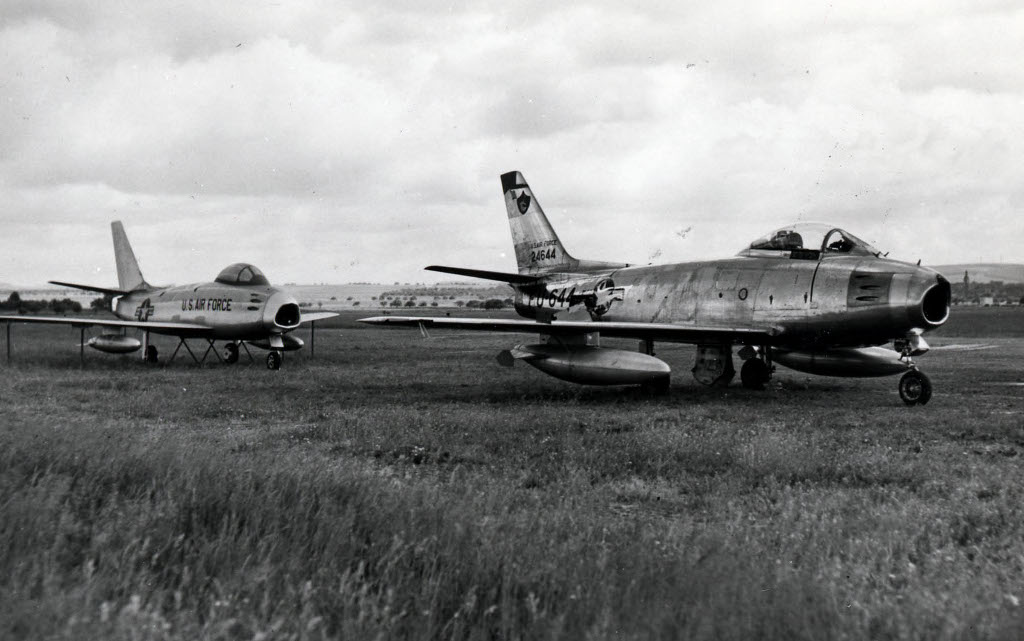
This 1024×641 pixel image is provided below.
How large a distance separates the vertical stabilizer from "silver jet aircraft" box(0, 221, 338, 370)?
239 inches

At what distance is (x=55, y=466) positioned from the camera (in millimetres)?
4836

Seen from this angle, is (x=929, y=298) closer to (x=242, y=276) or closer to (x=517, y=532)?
(x=517, y=532)

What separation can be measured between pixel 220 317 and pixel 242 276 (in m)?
1.32

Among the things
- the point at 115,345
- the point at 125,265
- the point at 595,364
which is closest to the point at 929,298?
the point at 595,364

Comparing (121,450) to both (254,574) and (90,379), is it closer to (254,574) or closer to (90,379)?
(254,574)

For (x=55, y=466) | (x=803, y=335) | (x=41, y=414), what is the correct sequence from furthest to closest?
(x=803, y=335), (x=41, y=414), (x=55, y=466)

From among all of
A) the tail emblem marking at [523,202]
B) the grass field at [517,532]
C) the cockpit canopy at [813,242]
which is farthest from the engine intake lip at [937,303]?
the tail emblem marking at [523,202]

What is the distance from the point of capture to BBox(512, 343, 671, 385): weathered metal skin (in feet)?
44.0

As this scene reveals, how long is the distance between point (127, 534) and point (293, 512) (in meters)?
0.84

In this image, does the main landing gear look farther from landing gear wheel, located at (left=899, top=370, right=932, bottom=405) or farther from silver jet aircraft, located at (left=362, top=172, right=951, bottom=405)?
landing gear wheel, located at (left=899, top=370, right=932, bottom=405)

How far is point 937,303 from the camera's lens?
39.7 feet

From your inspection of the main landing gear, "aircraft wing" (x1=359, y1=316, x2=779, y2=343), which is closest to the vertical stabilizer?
"aircraft wing" (x1=359, y1=316, x2=779, y2=343)

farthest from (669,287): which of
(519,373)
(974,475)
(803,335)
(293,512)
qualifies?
(293,512)

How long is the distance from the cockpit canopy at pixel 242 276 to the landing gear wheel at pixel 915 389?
15971 mm
